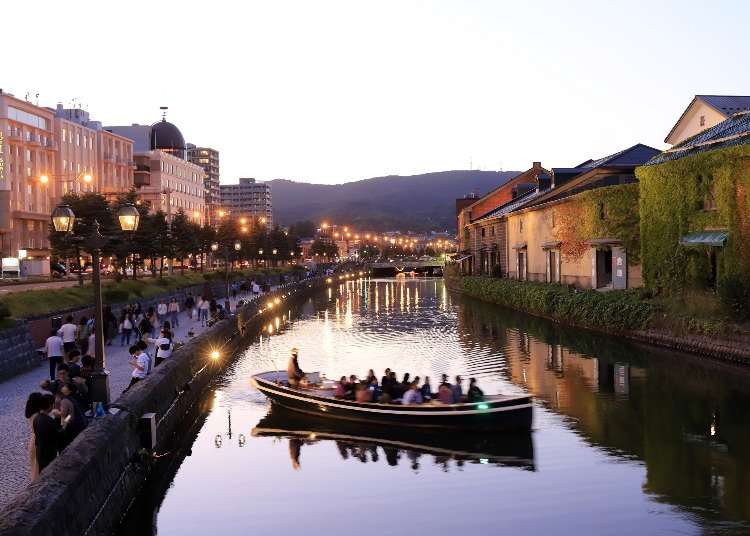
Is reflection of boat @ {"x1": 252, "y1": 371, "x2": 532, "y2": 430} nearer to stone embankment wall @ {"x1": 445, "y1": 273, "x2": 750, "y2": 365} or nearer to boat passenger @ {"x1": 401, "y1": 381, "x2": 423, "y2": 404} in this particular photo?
boat passenger @ {"x1": 401, "y1": 381, "x2": 423, "y2": 404}

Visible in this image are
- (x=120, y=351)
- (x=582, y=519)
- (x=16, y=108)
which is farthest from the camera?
(x=16, y=108)

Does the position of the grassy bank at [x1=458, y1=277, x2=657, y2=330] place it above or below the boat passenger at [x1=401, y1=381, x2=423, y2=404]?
above

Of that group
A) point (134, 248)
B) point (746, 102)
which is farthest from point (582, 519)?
point (746, 102)

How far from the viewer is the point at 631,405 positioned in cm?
2627

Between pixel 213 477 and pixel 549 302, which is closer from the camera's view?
pixel 213 477

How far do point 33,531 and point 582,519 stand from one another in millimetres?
10497

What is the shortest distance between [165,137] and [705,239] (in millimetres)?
143313

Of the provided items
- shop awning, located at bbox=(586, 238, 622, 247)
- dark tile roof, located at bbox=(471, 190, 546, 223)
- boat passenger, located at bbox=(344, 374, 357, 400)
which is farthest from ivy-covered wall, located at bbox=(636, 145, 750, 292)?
dark tile roof, located at bbox=(471, 190, 546, 223)

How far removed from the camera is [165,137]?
16388 centimetres

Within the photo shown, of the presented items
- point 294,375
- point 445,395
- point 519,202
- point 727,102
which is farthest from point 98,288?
point 519,202

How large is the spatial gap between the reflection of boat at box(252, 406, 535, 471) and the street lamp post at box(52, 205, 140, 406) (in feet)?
18.1

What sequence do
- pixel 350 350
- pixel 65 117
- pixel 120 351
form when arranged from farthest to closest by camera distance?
pixel 65 117, pixel 350 350, pixel 120 351

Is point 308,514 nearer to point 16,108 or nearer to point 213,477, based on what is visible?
point 213,477

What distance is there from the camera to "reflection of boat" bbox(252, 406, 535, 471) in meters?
20.6
